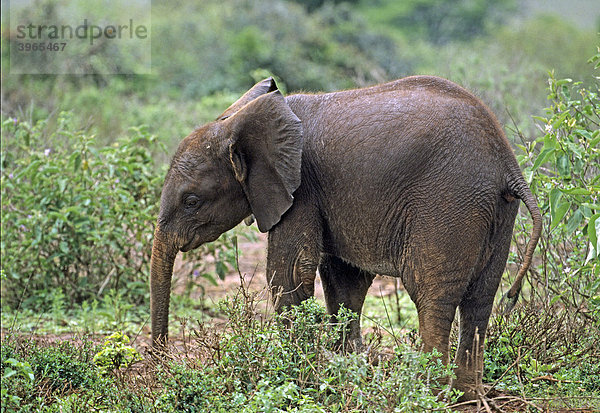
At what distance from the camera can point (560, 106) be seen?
6.04 metres

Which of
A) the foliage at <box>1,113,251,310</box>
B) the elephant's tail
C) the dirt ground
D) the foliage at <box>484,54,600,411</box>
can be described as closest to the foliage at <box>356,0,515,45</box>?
the dirt ground

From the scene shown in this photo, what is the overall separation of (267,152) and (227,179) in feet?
1.22

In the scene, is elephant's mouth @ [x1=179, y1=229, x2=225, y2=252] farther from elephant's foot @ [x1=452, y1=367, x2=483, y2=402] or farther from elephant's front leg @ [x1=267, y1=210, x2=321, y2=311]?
elephant's foot @ [x1=452, y1=367, x2=483, y2=402]

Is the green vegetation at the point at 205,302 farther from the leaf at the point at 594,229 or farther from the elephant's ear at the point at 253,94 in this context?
the elephant's ear at the point at 253,94

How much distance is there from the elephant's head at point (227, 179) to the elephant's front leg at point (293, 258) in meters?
0.12

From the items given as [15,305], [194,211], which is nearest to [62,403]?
[194,211]

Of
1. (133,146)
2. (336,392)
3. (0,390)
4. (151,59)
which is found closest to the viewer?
(0,390)

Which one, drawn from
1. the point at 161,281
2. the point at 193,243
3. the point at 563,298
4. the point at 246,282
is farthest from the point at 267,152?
the point at 246,282

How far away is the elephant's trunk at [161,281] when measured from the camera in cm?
614

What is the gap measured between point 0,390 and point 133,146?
4519 mm

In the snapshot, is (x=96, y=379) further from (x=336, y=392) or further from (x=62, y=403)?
(x=336, y=392)

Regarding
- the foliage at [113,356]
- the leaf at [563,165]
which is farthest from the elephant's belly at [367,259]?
the foliage at [113,356]

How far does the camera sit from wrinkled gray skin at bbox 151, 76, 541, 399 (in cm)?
536

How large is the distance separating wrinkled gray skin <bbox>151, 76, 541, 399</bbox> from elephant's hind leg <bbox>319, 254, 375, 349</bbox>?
179 mm
